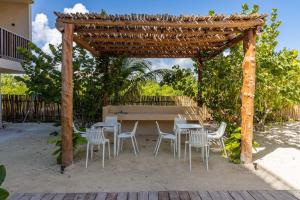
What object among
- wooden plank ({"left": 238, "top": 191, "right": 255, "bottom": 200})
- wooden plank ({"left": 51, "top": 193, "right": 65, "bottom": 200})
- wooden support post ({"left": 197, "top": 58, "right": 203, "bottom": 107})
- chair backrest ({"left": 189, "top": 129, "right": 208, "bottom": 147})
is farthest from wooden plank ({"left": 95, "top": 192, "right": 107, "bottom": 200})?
wooden support post ({"left": 197, "top": 58, "right": 203, "bottom": 107})

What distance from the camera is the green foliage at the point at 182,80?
36.6 feet

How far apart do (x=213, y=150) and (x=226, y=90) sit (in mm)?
2090

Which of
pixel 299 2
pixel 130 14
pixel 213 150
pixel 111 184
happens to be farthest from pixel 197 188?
pixel 299 2

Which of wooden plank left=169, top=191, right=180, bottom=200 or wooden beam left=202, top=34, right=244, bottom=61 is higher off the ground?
wooden beam left=202, top=34, right=244, bottom=61

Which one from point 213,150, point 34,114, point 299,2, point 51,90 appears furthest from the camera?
point 299,2

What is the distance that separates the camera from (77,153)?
289 inches

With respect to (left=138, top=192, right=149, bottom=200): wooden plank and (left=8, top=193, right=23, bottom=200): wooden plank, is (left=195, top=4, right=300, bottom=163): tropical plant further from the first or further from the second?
(left=8, top=193, right=23, bottom=200): wooden plank

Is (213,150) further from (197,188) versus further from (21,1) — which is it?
(21,1)

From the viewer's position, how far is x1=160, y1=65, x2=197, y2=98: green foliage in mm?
11164

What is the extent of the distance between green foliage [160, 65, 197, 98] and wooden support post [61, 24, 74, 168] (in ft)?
19.0

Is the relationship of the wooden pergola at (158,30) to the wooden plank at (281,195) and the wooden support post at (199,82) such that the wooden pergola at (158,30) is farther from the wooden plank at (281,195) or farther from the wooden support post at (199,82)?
the wooden support post at (199,82)

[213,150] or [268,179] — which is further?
[213,150]

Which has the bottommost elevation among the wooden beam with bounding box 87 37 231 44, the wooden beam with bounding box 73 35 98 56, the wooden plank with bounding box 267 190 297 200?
the wooden plank with bounding box 267 190 297 200

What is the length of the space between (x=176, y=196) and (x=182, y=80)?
736 centimetres
